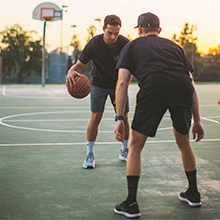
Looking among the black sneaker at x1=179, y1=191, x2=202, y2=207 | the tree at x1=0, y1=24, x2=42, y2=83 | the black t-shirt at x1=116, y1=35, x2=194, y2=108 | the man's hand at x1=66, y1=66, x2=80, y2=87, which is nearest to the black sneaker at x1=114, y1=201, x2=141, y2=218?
the black sneaker at x1=179, y1=191, x2=202, y2=207

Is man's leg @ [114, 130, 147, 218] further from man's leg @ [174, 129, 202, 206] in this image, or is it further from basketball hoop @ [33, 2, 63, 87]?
basketball hoop @ [33, 2, 63, 87]

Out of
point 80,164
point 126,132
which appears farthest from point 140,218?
point 126,132

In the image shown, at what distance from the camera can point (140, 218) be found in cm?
315

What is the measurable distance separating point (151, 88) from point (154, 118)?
0.26 metres

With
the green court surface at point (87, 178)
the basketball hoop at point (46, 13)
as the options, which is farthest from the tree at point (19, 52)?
the green court surface at point (87, 178)

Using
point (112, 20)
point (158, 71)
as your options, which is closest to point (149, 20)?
point (158, 71)

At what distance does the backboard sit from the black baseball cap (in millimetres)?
32950

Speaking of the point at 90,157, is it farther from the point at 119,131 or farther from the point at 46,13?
the point at 46,13

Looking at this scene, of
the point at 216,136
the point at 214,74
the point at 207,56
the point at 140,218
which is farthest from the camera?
the point at 207,56

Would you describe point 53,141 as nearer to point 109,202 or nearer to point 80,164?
point 80,164

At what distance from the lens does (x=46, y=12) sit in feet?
115

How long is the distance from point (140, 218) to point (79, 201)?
2.12ft

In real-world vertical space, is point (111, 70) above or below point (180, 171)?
above

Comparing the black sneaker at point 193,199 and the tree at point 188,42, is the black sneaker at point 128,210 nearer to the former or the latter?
the black sneaker at point 193,199
